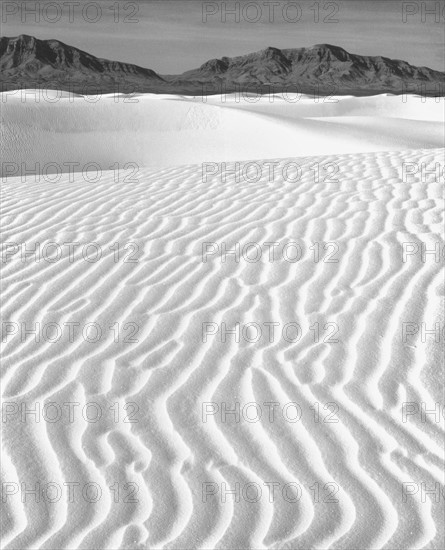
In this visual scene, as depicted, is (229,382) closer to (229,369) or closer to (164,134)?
(229,369)

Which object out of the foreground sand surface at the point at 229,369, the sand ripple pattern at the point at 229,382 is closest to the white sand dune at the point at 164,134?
the foreground sand surface at the point at 229,369

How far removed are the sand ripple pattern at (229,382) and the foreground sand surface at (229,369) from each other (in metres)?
0.01

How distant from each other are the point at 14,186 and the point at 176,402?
275 inches

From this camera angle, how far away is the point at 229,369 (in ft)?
14.6

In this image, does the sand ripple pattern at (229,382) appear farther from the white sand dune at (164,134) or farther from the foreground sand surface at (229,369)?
the white sand dune at (164,134)

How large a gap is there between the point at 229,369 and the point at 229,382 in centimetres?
15

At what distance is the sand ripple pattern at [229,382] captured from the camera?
11.0ft

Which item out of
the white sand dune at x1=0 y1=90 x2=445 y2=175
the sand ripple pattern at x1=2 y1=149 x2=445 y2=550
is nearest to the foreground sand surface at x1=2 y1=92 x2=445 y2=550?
the sand ripple pattern at x1=2 y1=149 x2=445 y2=550

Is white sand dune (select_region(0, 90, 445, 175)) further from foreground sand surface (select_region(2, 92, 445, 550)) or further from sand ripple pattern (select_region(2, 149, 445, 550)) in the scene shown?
sand ripple pattern (select_region(2, 149, 445, 550))

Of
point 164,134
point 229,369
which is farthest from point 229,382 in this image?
point 164,134

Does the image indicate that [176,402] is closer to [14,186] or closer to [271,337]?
[271,337]

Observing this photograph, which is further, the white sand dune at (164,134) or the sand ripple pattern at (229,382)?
the white sand dune at (164,134)

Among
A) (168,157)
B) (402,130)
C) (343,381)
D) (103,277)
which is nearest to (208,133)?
(168,157)

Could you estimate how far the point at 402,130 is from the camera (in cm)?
2653
